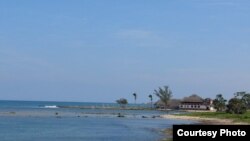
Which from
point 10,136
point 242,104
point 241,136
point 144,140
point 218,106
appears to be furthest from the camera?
point 218,106

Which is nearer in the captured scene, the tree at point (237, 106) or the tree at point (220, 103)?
the tree at point (237, 106)

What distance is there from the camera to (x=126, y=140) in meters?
63.4

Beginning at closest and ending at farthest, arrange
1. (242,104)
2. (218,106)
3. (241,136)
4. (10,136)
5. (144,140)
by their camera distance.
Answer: (241,136), (144,140), (10,136), (242,104), (218,106)

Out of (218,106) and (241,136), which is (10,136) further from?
(218,106)

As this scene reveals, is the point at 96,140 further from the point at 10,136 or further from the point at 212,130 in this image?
the point at 212,130

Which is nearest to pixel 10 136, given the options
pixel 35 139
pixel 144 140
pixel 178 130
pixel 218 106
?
pixel 35 139

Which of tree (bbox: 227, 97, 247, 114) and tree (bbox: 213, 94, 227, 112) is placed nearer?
tree (bbox: 227, 97, 247, 114)

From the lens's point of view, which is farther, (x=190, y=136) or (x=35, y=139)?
(x=35, y=139)

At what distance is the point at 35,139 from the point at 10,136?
253 inches

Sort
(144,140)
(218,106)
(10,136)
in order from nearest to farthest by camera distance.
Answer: (144,140) → (10,136) → (218,106)

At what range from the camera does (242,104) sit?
140875 mm

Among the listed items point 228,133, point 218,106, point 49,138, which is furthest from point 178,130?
point 218,106

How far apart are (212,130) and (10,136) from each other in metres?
61.0

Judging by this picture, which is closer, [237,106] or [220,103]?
[237,106]
